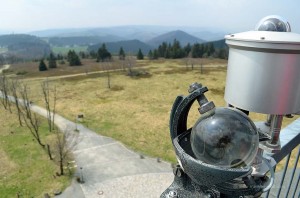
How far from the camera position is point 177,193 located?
1.66 m

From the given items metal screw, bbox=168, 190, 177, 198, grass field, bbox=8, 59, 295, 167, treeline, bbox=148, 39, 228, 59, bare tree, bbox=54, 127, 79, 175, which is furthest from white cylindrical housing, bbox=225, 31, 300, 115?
treeline, bbox=148, 39, 228, 59

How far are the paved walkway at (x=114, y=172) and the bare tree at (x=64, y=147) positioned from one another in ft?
1.77

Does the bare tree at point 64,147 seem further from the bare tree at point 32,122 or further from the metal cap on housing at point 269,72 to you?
the metal cap on housing at point 269,72

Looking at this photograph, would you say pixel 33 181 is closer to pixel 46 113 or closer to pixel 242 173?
pixel 46 113

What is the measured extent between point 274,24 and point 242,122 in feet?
5.75

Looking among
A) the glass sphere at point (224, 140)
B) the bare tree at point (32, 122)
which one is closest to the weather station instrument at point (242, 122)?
the glass sphere at point (224, 140)

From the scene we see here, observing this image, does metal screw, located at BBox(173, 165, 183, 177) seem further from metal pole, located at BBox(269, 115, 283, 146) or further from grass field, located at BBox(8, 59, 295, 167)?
grass field, located at BBox(8, 59, 295, 167)

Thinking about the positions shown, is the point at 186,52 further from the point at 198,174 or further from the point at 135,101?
the point at 198,174

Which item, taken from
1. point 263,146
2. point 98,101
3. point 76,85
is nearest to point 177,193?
point 263,146

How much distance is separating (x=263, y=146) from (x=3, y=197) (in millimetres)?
17352

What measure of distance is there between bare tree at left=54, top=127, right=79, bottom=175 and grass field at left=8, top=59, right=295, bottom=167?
257 cm

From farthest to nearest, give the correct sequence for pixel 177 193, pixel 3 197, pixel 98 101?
pixel 98 101 < pixel 3 197 < pixel 177 193

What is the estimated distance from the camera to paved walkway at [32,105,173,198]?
51.1ft

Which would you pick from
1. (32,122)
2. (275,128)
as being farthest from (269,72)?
(32,122)
